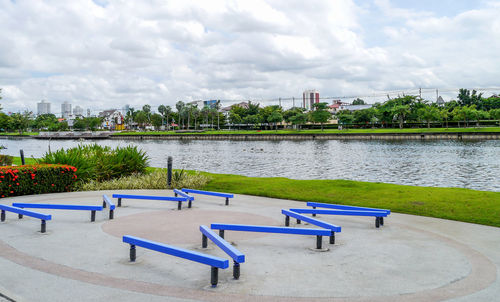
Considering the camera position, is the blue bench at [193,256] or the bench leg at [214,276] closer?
the blue bench at [193,256]

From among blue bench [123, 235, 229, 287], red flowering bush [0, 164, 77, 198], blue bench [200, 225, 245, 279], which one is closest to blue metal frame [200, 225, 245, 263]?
blue bench [200, 225, 245, 279]

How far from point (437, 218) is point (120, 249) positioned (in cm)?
783

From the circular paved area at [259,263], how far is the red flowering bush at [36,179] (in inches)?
164

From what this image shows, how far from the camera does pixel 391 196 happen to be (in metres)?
13.5

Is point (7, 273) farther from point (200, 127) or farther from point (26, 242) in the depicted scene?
point (200, 127)

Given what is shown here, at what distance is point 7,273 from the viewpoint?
240 inches

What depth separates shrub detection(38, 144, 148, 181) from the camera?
54.2 feet

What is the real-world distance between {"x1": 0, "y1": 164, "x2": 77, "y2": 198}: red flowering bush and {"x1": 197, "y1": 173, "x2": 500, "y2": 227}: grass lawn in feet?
17.6

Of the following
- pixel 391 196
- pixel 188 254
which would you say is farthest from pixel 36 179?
pixel 391 196

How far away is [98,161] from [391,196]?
12.4m

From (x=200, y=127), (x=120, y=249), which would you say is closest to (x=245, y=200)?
(x=120, y=249)

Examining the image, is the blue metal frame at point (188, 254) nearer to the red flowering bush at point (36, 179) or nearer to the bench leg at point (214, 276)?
the bench leg at point (214, 276)

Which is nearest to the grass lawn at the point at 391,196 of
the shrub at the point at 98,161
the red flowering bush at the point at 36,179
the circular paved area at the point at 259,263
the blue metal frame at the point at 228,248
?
the circular paved area at the point at 259,263

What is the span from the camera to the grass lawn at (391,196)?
1088 cm
